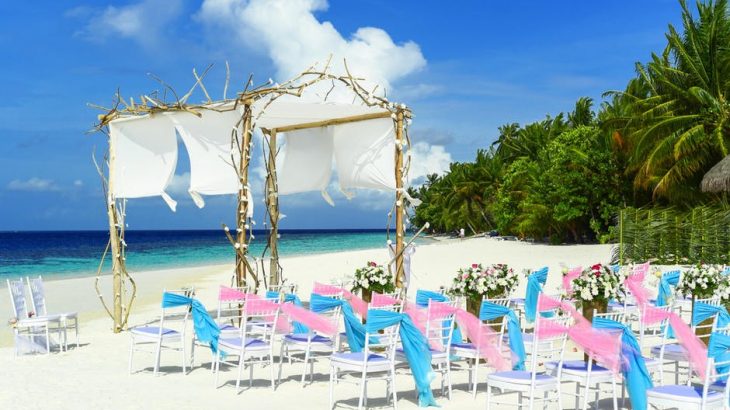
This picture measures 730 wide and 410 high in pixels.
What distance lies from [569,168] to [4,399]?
96.1 feet

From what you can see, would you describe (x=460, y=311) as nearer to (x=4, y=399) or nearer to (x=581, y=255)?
(x=4, y=399)

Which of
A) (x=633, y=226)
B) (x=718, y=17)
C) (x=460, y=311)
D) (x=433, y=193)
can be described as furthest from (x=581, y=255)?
(x=433, y=193)

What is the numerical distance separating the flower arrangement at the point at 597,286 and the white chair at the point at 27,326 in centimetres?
619

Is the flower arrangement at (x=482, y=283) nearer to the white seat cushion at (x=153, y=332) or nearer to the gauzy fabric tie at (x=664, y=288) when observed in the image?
the gauzy fabric tie at (x=664, y=288)

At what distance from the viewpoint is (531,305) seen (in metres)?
8.99

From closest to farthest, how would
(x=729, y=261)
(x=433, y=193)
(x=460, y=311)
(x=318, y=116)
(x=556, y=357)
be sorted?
(x=460, y=311) < (x=556, y=357) < (x=318, y=116) < (x=729, y=261) < (x=433, y=193)

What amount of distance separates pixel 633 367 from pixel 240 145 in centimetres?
632

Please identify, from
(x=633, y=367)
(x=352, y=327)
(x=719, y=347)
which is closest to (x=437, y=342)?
(x=352, y=327)

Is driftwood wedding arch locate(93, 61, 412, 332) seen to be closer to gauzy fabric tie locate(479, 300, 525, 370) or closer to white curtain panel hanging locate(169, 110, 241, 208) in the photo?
white curtain panel hanging locate(169, 110, 241, 208)

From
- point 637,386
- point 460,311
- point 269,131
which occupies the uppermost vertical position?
point 269,131

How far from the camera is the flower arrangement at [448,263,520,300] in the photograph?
791cm

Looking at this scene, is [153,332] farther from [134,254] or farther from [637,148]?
[134,254]

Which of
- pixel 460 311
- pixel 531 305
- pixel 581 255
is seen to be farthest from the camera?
pixel 581 255

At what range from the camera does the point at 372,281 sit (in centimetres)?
859
